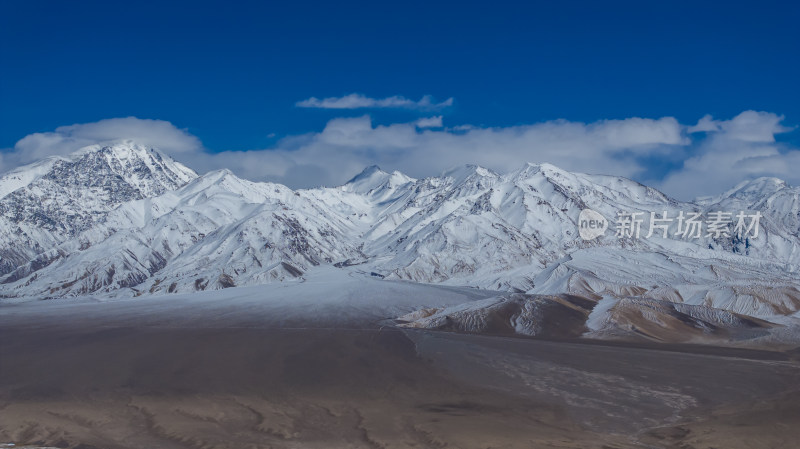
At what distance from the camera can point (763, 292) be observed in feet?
362

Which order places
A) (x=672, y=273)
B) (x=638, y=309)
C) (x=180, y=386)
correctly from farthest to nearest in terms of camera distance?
(x=672, y=273), (x=638, y=309), (x=180, y=386)

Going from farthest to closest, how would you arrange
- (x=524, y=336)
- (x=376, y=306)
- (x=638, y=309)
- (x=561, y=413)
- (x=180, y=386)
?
(x=376, y=306)
(x=638, y=309)
(x=524, y=336)
(x=180, y=386)
(x=561, y=413)

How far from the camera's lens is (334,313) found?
10769cm

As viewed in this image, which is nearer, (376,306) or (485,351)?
(485,351)

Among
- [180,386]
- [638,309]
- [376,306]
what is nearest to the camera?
[180,386]

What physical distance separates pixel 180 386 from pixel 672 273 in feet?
487

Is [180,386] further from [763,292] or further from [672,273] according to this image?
[672,273]

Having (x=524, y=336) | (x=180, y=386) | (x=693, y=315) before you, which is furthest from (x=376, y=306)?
(x=180, y=386)

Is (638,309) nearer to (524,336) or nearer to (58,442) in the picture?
(524,336)

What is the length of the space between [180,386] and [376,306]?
71.9 meters

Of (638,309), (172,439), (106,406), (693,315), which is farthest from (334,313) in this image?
(172,439)

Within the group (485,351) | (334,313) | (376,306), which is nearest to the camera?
(485,351)

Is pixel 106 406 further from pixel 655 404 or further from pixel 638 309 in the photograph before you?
pixel 638 309

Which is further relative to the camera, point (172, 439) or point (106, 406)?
point (106, 406)
